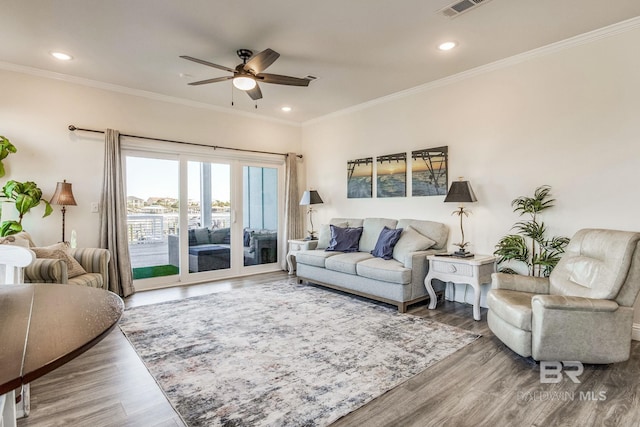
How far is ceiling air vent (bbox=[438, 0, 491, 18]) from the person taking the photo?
272cm

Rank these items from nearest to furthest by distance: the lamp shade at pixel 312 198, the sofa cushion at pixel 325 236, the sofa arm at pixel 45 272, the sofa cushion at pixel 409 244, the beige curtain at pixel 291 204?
the sofa arm at pixel 45 272 → the sofa cushion at pixel 409 244 → the sofa cushion at pixel 325 236 → the lamp shade at pixel 312 198 → the beige curtain at pixel 291 204

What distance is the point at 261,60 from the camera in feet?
10.2

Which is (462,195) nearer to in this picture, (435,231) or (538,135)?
(435,231)

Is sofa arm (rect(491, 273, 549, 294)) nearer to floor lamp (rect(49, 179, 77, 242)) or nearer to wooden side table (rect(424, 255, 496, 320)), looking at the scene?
wooden side table (rect(424, 255, 496, 320))

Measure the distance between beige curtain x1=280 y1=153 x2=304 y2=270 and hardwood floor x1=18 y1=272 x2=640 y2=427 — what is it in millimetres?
3722

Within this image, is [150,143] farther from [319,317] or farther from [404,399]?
[404,399]

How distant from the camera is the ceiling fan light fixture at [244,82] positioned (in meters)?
3.34

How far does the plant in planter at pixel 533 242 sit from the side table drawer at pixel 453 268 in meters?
0.36

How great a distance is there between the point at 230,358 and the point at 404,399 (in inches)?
53.8

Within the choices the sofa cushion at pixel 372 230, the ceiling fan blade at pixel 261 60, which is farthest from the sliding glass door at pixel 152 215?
the sofa cushion at pixel 372 230

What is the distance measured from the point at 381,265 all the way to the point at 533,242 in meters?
1.63

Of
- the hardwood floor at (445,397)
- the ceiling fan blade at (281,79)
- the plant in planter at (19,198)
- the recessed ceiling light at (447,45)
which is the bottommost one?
the hardwood floor at (445,397)

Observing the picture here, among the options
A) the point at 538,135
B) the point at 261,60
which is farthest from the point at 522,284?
the point at 261,60

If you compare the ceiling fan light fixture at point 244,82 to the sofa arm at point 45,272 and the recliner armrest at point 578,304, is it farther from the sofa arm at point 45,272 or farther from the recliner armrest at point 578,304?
the recliner armrest at point 578,304
